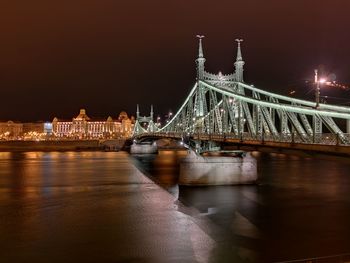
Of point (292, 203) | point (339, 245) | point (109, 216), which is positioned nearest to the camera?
point (339, 245)

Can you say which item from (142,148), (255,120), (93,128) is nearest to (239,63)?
(255,120)

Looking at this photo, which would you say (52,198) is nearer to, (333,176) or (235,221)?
(235,221)

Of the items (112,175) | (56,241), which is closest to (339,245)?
(56,241)

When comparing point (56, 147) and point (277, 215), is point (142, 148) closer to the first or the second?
point (56, 147)

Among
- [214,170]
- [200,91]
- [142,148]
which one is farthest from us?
[142,148]

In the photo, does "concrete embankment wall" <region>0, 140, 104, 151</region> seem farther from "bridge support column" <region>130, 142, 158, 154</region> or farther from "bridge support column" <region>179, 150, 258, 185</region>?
"bridge support column" <region>179, 150, 258, 185</region>

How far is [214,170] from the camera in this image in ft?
99.9

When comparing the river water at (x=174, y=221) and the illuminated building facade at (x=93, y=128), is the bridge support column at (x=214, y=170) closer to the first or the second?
the river water at (x=174, y=221)

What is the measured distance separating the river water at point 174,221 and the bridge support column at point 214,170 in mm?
803

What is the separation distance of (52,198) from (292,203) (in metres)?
13.3

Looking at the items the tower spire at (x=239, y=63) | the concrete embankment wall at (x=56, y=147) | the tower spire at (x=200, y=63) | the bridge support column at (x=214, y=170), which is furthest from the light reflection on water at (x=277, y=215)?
the concrete embankment wall at (x=56, y=147)

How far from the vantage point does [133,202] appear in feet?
85.8

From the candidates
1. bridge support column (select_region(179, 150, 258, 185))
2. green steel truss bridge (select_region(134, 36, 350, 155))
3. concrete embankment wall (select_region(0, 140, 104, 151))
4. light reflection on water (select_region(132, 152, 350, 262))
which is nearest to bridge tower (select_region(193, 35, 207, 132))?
green steel truss bridge (select_region(134, 36, 350, 155))

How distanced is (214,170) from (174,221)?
34.8ft
